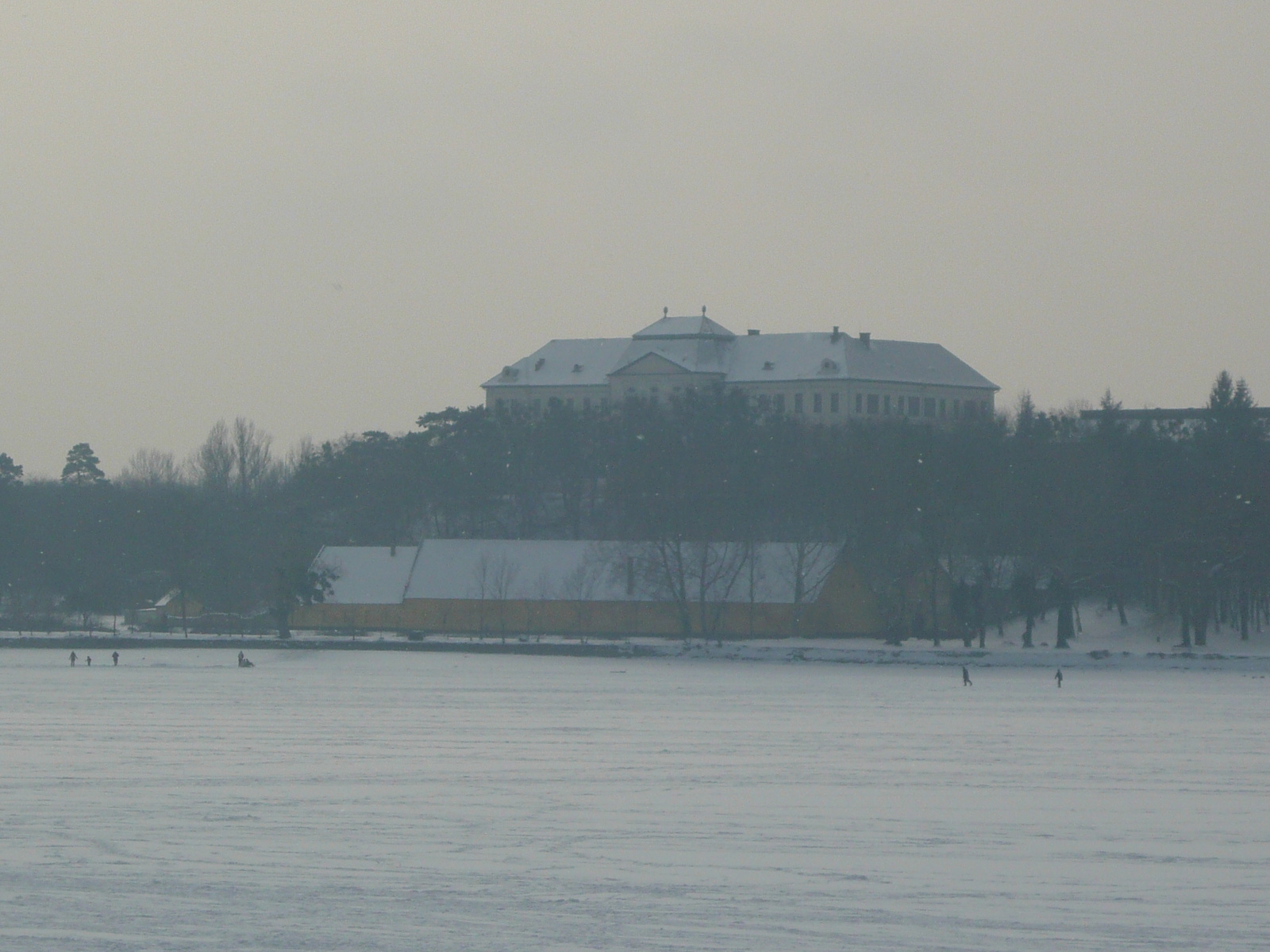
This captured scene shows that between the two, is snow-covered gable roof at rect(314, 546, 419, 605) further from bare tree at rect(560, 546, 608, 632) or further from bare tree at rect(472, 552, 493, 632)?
bare tree at rect(560, 546, 608, 632)

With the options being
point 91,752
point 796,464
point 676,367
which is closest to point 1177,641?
point 796,464

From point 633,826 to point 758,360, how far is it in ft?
363

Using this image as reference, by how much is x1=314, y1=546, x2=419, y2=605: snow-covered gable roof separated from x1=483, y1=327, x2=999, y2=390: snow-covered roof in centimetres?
4837

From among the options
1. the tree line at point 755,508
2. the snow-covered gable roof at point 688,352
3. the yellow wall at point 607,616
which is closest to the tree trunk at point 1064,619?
the tree line at point 755,508

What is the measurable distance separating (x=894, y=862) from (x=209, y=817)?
26.9 feet

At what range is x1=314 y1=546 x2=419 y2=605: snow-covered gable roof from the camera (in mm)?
79375

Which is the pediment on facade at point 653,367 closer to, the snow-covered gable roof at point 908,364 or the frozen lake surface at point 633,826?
the snow-covered gable roof at point 908,364

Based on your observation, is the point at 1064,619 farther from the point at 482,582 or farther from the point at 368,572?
the point at 368,572

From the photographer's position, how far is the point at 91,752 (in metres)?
30.2

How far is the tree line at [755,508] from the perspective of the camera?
64.0m

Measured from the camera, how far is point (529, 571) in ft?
262

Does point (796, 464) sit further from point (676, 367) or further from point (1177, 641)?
point (676, 367)

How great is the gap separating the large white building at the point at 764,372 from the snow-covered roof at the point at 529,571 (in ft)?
134

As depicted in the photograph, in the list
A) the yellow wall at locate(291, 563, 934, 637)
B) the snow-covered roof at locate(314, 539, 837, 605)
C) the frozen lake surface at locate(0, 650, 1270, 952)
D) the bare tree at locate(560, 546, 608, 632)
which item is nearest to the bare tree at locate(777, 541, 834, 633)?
the snow-covered roof at locate(314, 539, 837, 605)
